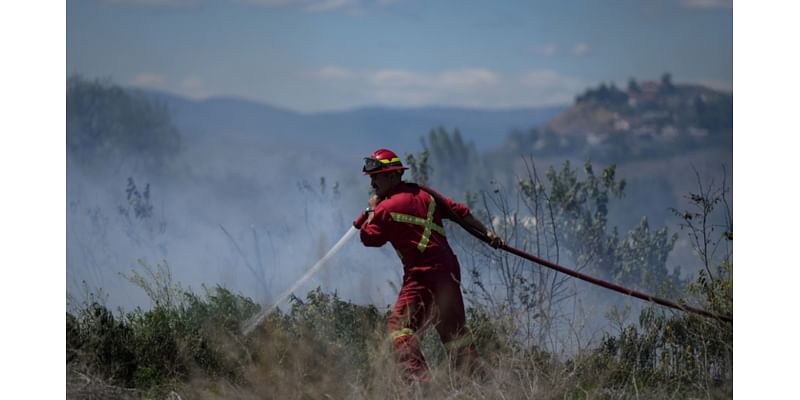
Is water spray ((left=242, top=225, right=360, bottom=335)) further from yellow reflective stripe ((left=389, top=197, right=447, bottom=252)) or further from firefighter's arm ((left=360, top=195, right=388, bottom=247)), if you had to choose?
yellow reflective stripe ((left=389, top=197, right=447, bottom=252))

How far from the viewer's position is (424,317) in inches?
289

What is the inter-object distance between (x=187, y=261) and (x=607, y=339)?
240 inches

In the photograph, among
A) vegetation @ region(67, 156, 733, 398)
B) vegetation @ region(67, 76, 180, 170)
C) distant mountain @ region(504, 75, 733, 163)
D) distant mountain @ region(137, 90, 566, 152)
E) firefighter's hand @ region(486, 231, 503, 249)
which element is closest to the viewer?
vegetation @ region(67, 156, 733, 398)

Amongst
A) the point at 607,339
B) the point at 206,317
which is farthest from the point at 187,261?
the point at 607,339

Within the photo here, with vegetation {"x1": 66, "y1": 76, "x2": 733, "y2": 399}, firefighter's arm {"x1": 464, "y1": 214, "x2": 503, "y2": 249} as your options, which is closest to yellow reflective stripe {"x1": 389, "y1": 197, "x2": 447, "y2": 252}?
firefighter's arm {"x1": 464, "y1": 214, "x2": 503, "y2": 249}

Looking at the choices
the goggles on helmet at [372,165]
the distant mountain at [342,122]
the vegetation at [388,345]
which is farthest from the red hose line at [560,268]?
the distant mountain at [342,122]

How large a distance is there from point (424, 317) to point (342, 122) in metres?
9.93

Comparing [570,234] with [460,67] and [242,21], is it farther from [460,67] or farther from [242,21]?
[242,21]

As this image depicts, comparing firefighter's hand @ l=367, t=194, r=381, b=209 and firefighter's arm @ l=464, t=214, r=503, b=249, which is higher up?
firefighter's hand @ l=367, t=194, r=381, b=209

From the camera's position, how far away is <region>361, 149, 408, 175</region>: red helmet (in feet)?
24.2

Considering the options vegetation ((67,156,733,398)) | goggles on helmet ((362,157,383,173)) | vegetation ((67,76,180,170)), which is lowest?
vegetation ((67,156,733,398))

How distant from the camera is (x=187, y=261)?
12844mm

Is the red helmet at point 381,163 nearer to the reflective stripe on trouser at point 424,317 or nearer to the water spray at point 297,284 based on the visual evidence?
the water spray at point 297,284

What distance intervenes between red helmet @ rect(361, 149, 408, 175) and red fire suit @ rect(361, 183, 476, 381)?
0.15 metres
